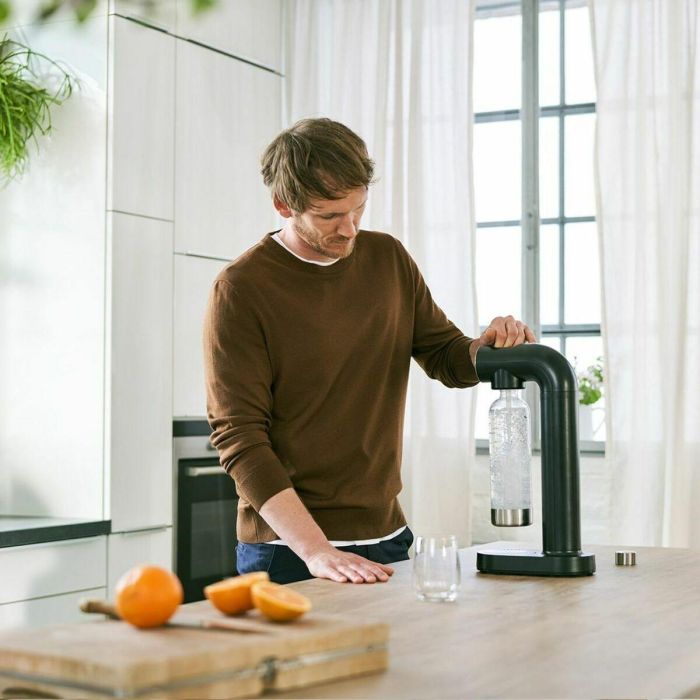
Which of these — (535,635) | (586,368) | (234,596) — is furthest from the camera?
(586,368)

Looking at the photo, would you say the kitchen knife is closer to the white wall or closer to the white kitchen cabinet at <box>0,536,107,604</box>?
the white kitchen cabinet at <box>0,536,107,604</box>

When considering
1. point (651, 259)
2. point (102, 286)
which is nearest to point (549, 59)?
point (651, 259)

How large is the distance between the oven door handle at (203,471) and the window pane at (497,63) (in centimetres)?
168

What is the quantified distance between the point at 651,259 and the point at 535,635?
2.62m

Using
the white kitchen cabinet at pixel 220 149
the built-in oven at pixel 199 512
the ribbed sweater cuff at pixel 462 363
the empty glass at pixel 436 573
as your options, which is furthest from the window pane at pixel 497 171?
the empty glass at pixel 436 573

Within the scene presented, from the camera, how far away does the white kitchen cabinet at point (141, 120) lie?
136 inches

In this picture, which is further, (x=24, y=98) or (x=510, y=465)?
(x=24, y=98)

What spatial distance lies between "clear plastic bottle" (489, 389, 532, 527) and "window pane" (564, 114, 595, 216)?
242 centimetres

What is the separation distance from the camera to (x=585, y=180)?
415cm

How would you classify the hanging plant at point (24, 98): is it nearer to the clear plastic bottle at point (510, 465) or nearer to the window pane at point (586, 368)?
the window pane at point (586, 368)

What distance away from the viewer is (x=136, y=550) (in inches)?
136

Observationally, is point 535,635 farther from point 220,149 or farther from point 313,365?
point 220,149

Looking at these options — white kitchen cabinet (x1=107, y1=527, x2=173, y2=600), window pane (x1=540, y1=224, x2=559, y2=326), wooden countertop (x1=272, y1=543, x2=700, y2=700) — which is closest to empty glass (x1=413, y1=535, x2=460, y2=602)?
wooden countertop (x1=272, y1=543, x2=700, y2=700)

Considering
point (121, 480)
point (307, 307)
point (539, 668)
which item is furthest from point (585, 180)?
point (539, 668)
